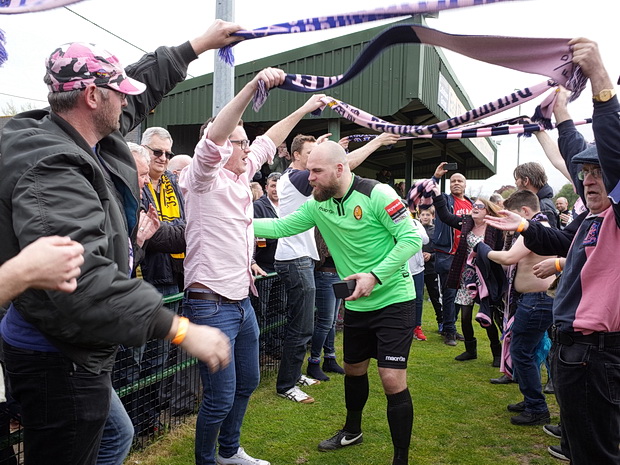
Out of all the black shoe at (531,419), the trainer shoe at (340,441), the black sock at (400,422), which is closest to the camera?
the black sock at (400,422)

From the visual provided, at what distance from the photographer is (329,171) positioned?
3822 millimetres

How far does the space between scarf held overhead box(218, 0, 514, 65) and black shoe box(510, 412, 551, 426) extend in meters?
3.91

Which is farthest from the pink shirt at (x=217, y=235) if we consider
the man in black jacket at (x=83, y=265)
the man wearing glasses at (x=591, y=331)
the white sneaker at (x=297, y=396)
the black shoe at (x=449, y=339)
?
the black shoe at (x=449, y=339)

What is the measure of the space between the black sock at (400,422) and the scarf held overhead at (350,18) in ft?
7.84

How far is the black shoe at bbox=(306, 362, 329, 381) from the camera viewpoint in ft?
19.3

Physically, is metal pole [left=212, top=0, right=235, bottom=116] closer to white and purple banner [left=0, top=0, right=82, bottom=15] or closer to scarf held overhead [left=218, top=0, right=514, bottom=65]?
scarf held overhead [left=218, top=0, right=514, bottom=65]

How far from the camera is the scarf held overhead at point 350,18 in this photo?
231 cm

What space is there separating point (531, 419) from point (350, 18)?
13.2ft

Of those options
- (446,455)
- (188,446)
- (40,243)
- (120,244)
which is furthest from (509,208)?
(40,243)

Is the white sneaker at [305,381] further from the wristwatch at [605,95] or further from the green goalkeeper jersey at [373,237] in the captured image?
the wristwatch at [605,95]

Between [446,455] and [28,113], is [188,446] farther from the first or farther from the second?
[28,113]

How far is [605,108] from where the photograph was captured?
2.38 m

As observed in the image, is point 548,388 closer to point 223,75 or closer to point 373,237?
point 373,237

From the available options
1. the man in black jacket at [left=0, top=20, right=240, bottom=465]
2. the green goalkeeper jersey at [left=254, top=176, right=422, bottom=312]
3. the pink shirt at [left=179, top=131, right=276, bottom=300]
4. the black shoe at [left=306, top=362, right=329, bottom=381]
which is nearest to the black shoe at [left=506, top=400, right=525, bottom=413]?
the black shoe at [left=306, top=362, right=329, bottom=381]
